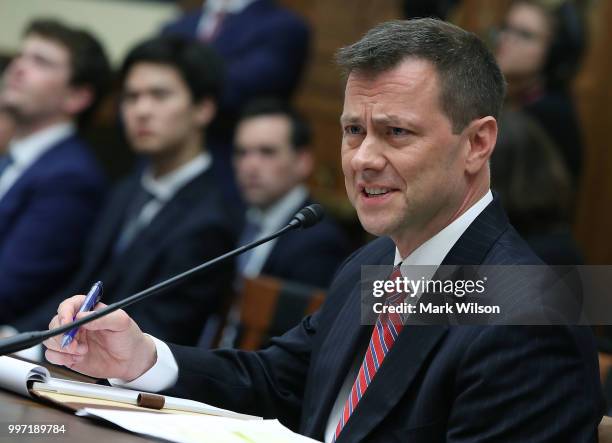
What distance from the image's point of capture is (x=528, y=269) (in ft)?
5.54

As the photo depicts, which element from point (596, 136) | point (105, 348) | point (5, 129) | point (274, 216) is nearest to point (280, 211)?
point (274, 216)

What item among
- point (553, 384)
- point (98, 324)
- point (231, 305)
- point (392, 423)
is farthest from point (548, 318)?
point (231, 305)

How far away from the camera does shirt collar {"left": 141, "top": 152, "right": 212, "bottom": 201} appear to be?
3506mm

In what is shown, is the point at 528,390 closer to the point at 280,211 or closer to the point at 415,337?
the point at 415,337

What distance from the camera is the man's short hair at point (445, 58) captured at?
1.78 metres

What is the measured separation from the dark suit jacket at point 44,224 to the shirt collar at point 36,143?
46 mm

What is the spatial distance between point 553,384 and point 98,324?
69 cm

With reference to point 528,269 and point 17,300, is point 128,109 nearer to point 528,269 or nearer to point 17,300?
point 17,300

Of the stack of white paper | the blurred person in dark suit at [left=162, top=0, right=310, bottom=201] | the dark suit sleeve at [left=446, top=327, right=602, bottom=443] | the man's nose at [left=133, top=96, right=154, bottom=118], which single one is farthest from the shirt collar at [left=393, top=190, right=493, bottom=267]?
the blurred person in dark suit at [left=162, top=0, right=310, bottom=201]

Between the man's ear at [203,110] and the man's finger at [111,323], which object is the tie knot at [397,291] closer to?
the man's finger at [111,323]

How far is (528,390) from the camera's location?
5.01 feet

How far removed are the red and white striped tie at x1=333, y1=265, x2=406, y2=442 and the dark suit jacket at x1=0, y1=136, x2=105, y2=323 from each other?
2005mm

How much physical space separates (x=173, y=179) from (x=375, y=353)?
1.92 m

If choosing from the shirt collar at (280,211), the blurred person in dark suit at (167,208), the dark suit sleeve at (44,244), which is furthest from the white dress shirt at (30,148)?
the shirt collar at (280,211)
